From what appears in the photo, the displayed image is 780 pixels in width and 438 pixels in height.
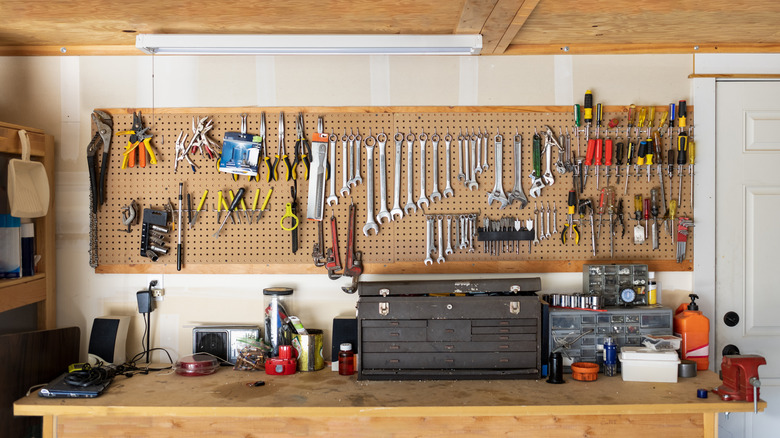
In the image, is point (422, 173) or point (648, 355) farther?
point (422, 173)

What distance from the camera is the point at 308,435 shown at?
6.86 feet

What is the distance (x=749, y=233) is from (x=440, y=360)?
1.50 metres

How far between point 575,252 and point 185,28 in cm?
186

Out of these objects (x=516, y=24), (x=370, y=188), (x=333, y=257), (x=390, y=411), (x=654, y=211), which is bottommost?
(x=390, y=411)

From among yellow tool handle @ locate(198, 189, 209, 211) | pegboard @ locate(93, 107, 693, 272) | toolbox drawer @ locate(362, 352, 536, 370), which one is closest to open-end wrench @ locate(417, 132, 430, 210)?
pegboard @ locate(93, 107, 693, 272)

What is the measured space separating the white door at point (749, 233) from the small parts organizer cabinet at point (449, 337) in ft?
3.20

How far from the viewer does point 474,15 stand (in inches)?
82.6

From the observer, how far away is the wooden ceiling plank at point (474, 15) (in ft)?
6.43

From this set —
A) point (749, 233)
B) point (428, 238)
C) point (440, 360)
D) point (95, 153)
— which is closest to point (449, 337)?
point (440, 360)

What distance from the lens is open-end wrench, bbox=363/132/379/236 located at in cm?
256

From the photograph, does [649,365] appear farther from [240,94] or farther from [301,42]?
[240,94]

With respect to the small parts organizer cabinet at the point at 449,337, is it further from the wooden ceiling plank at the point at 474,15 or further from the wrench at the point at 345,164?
the wooden ceiling plank at the point at 474,15

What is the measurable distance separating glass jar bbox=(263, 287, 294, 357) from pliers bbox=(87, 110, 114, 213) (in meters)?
0.83

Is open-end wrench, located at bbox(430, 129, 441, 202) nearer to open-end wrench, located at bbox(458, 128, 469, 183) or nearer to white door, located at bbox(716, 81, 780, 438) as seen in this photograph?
open-end wrench, located at bbox(458, 128, 469, 183)
